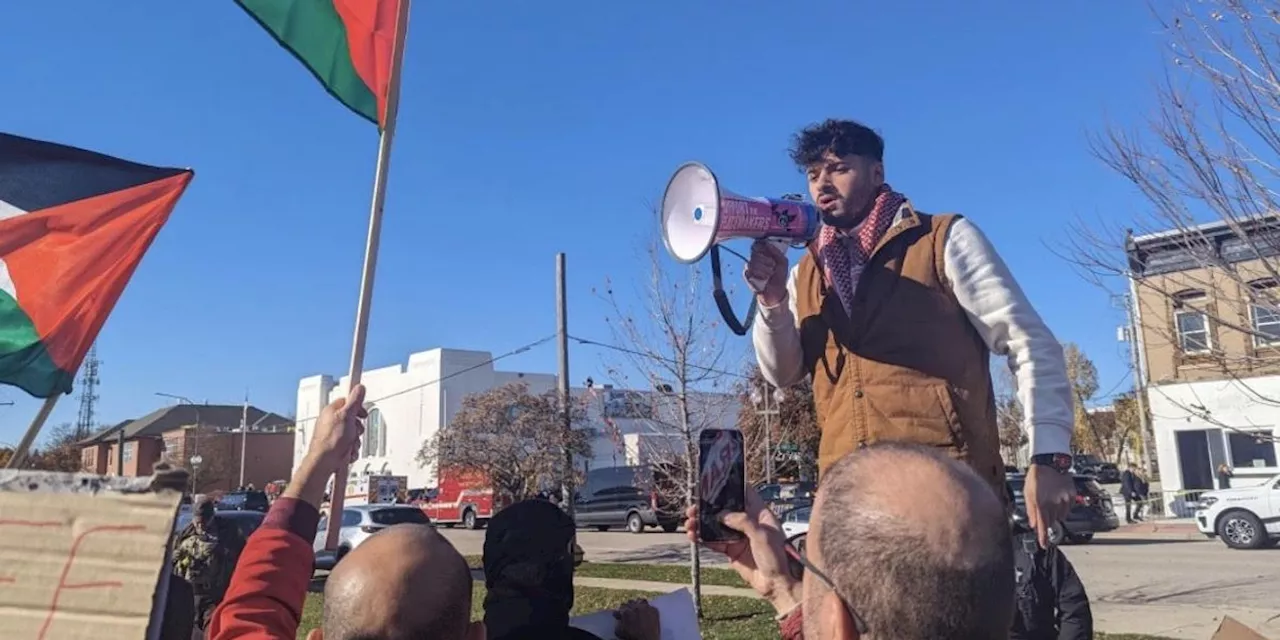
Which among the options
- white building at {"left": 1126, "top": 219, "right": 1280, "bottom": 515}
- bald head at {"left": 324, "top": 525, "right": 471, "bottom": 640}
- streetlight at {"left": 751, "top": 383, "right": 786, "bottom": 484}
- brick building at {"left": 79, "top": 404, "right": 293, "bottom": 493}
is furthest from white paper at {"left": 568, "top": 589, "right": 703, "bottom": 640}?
brick building at {"left": 79, "top": 404, "right": 293, "bottom": 493}

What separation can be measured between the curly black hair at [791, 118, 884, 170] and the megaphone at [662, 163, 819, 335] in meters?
0.18

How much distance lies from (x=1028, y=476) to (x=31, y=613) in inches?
85.1

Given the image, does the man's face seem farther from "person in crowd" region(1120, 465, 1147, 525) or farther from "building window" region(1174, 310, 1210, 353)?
"person in crowd" region(1120, 465, 1147, 525)

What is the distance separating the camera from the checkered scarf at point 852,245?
275 centimetres

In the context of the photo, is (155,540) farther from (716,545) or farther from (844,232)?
(844,232)

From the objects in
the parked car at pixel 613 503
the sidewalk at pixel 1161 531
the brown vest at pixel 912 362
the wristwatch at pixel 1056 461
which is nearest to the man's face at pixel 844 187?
the brown vest at pixel 912 362

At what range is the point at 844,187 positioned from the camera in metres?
2.80

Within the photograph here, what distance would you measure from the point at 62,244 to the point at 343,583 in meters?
3.06

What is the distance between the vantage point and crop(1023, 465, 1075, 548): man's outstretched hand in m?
2.40

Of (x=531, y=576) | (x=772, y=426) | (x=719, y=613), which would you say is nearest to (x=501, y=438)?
(x=772, y=426)

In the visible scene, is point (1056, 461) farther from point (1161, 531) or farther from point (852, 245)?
point (1161, 531)

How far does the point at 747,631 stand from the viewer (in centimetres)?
988

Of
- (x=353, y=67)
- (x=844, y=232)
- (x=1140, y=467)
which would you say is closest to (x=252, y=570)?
(x=844, y=232)

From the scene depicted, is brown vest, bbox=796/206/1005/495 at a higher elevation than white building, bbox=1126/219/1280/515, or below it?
below
